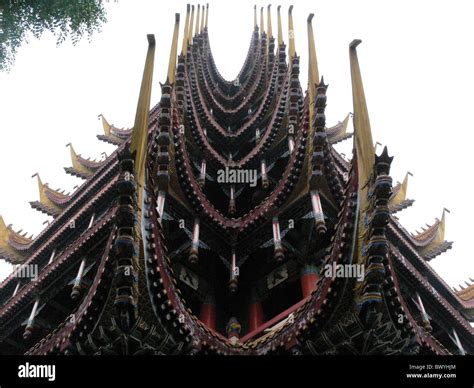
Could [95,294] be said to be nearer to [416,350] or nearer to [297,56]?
[416,350]

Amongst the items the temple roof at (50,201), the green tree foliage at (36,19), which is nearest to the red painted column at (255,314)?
the green tree foliage at (36,19)

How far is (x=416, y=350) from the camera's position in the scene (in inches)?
318

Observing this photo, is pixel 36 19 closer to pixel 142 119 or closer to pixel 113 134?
pixel 142 119

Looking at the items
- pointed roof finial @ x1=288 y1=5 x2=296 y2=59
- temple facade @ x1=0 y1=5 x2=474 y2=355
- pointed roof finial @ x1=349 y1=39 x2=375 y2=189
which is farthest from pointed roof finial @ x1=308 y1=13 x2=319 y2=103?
pointed roof finial @ x1=288 y1=5 x2=296 y2=59

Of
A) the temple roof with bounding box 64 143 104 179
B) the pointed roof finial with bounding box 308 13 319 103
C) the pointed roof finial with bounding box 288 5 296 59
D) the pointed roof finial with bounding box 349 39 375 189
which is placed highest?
the pointed roof finial with bounding box 288 5 296 59

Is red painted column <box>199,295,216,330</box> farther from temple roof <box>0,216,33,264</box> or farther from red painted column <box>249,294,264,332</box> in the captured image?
temple roof <box>0,216,33,264</box>

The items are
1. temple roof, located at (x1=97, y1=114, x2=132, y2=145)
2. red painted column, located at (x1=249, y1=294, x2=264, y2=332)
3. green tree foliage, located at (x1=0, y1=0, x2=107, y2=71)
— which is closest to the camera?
green tree foliage, located at (x1=0, y1=0, x2=107, y2=71)

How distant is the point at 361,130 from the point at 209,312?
19.0 feet

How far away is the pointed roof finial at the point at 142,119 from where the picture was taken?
8.96m

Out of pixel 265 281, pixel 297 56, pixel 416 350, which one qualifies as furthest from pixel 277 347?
pixel 297 56

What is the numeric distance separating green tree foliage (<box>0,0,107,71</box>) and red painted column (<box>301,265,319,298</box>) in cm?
862

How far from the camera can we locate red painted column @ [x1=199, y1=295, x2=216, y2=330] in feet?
41.4

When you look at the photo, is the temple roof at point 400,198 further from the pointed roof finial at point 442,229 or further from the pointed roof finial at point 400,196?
the pointed roof finial at point 442,229

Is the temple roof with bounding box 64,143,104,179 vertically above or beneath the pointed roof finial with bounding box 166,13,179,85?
beneath
